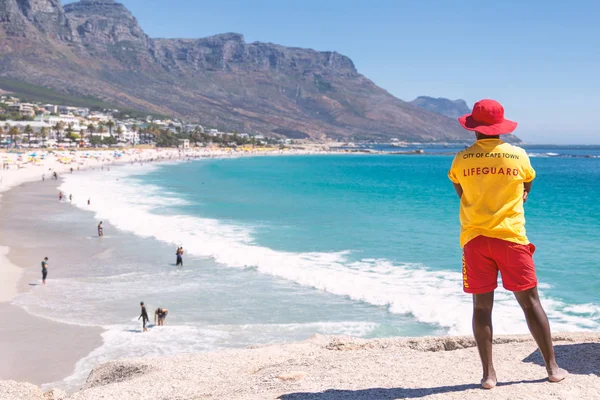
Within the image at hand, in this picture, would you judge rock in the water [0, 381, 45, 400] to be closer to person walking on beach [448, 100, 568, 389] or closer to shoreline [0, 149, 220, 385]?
shoreline [0, 149, 220, 385]

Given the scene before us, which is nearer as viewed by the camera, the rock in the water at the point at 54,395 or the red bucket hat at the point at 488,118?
the red bucket hat at the point at 488,118

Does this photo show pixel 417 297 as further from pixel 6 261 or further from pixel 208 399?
pixel 6 261

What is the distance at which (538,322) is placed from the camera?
4.01 meters

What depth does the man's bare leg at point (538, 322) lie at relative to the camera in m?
3.95

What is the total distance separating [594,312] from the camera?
A: 45.8ft

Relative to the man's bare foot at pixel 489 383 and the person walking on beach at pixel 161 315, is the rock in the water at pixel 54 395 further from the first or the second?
the person walking on beach at pixel 161 315

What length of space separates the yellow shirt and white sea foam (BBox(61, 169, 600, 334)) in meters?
8.98

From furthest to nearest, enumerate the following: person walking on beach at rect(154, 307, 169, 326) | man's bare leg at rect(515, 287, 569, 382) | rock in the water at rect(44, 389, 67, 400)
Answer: person walking on beach at rect(154, 307, 169, 326)
rock in the water at rect(44, 389, 67, 400)
man's bare leg at rect(515, 287, 569, 382)

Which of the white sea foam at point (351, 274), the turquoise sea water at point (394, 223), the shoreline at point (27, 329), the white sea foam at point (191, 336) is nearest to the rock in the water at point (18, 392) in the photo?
the shoreline at point (27, 329)

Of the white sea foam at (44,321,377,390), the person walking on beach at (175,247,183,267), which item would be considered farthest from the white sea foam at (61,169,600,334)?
the white sea foam at (44,321,377,390)

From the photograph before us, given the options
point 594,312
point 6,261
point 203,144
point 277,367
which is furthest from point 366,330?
point 203,144

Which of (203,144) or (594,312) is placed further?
(203,144)

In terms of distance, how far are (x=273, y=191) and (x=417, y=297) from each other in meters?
39.7

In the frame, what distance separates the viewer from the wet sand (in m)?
10.4
